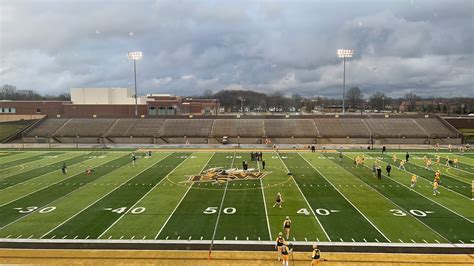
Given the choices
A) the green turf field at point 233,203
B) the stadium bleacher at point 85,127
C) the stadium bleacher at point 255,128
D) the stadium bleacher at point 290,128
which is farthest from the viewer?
the stadium bleacher at point 85,127

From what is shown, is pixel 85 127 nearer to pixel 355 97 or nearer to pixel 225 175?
A: pixel 225 175

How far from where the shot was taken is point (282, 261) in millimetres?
13578

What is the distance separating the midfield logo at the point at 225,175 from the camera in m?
28.7

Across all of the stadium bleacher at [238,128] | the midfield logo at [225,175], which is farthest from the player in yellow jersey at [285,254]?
the stadium bleacher at [238,128]

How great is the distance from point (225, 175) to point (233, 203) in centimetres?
855

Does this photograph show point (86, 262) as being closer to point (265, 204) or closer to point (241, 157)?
point (265, 204)

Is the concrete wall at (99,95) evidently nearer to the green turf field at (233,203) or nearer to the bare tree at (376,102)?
the green turf field at (233,203)

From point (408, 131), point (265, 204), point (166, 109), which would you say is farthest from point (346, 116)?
point (265, 204)

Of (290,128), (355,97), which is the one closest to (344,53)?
(290,128)

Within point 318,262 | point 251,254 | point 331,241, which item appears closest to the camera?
point 318,262

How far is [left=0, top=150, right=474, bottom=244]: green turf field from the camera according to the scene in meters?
16.8

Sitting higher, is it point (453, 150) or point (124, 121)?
point (124, 121)

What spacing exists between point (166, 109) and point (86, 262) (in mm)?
74257

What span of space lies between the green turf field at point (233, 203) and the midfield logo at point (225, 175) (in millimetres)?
711
